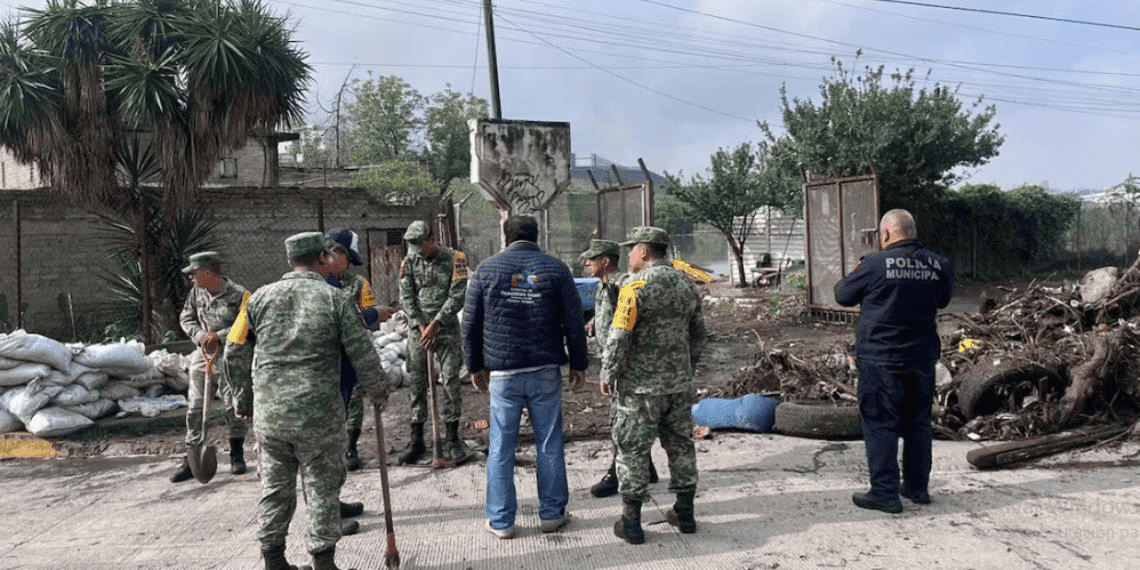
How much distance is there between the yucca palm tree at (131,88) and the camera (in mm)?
9852

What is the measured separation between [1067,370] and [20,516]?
7.50m

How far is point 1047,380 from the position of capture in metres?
5.78

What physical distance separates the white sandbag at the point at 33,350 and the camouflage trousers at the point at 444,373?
11.7ft

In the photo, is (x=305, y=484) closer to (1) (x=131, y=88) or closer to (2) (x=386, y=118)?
(1) (x=131, y=88)

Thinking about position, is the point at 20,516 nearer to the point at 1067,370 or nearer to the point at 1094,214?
the point at 1067,370

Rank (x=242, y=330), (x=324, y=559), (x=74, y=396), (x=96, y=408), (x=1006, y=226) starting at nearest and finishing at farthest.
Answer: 1. (x=324, y=559)
2. (x=242, y=330)
3. (x=74, y=396)
4. (x=96, y=408)
5. (x=1006, y=226)

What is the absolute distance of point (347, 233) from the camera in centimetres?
514

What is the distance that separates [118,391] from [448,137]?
30.8 m

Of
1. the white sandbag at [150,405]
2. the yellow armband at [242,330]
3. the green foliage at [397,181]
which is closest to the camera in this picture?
the yellow armband at [242,330]

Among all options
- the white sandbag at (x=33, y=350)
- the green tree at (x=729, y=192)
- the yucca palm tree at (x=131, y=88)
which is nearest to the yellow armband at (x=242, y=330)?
the white sandbag at (x=33, y=350)

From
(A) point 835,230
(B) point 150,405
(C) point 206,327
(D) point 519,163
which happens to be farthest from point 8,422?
(A) point 835,230

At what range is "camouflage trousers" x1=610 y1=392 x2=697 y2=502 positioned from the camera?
12.6 ft

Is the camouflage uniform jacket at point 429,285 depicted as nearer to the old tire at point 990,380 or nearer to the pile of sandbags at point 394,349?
the pile of sandbags at point 394,349

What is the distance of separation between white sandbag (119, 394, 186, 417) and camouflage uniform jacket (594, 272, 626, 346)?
503cm
